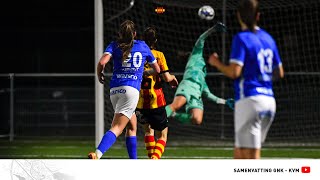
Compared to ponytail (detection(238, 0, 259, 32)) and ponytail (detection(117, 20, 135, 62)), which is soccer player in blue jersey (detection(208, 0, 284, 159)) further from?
ponytail (detection(117, 20, 135, 62))

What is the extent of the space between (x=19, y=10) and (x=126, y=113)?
19.0 meters

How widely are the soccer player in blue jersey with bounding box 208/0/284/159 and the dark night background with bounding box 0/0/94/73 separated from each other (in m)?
19.5

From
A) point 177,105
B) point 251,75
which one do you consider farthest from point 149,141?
point 251,75

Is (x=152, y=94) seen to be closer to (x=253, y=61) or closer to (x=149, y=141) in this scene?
(x=149, y=141)

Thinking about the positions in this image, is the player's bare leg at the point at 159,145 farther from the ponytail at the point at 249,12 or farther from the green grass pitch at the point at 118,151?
the ponytail at the point at 249,12

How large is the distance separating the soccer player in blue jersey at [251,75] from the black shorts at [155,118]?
4.19m

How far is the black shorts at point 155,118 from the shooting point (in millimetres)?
11086

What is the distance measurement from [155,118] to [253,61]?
4.39 m
